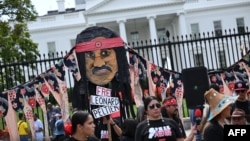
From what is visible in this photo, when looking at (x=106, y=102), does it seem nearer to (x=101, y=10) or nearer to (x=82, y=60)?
(x=82, y=60)

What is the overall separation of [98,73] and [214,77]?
13.6 ft

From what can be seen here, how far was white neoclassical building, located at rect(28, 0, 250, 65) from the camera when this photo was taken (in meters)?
47.8

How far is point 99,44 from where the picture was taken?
926 cm

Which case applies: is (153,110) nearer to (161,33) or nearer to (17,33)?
(17,33)

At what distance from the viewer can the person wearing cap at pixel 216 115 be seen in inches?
173

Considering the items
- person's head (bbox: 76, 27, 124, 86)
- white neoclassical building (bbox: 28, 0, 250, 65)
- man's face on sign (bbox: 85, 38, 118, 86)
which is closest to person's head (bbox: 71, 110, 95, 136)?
man's face on sign (bbox: 85, 38, 118, 86)

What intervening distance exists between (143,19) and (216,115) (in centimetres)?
4470

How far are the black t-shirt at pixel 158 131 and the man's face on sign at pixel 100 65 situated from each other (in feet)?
12.4

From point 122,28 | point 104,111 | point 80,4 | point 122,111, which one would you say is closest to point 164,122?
point 104,111

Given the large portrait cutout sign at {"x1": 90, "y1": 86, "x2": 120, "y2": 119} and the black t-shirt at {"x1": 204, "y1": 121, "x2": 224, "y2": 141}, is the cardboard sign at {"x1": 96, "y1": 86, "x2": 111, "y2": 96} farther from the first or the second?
the black t-shirt at {"x1": 204, "y1": 121, "x2": 224, "y2": 141}

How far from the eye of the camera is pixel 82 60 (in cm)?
938

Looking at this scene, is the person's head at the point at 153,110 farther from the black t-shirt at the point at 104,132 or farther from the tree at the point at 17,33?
the tree at the point at 17,33

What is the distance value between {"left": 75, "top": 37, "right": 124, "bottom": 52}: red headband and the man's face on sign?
0.25ft

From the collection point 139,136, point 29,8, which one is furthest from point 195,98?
point 29,8
